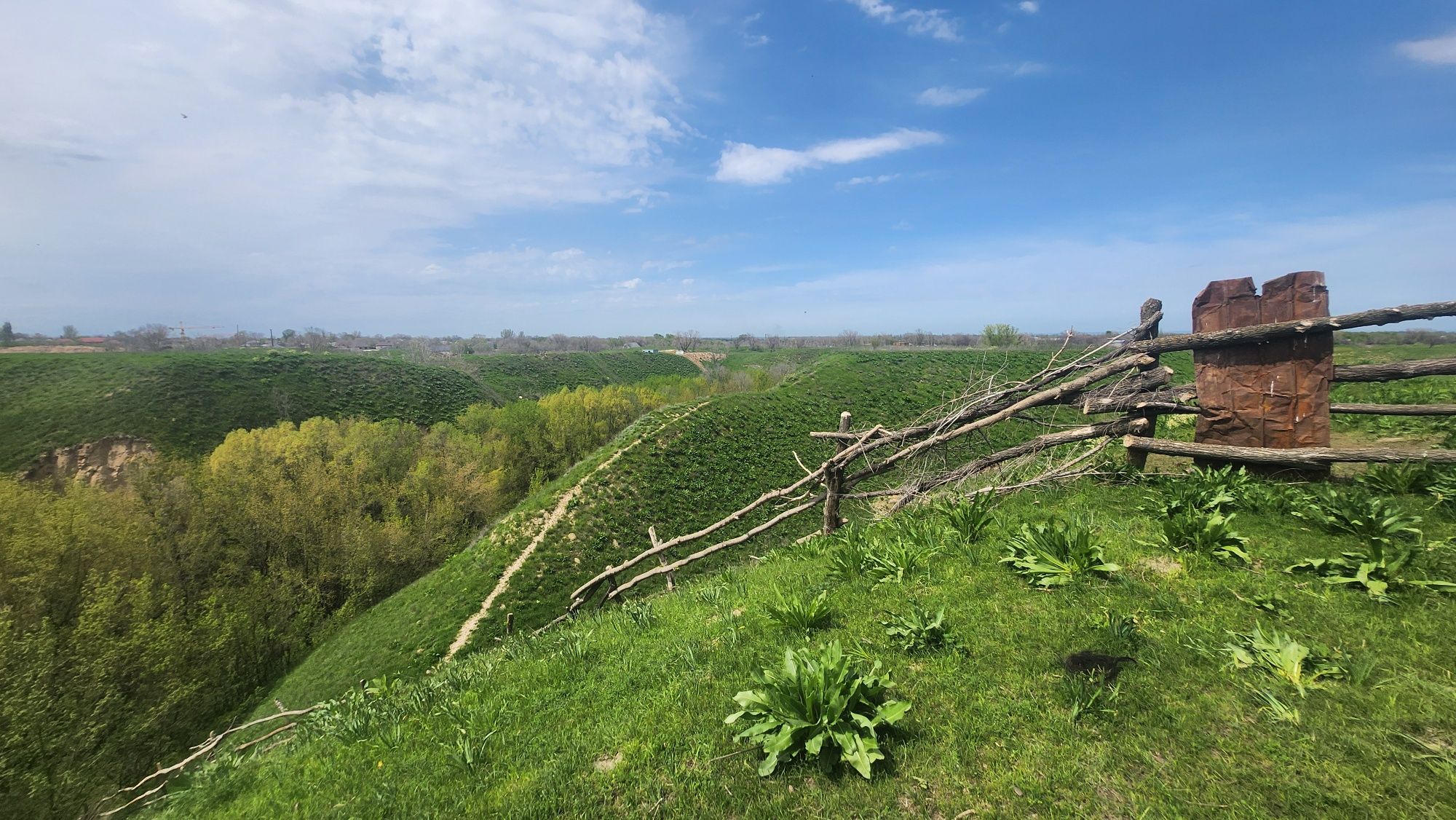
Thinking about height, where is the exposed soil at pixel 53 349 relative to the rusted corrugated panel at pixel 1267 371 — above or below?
above

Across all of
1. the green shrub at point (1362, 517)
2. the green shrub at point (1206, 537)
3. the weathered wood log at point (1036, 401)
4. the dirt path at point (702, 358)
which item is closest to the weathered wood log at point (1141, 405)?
the weathered wood log at point (1036, 401)

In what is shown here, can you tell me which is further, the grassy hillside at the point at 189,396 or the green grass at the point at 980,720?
the grassy hillside at the point at 189,396

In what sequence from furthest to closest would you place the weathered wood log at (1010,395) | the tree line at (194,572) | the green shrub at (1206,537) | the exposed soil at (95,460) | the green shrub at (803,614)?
the exposed soil at (95,460), the tree line at (194,572), the weathered wood log at (1010,395), the green shrub at (803,614), the green shrub at (1206,537)

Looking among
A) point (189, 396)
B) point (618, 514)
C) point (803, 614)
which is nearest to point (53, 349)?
point (189, 396)

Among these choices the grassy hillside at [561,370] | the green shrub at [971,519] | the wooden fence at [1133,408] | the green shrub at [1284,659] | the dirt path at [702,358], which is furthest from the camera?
the dirt path at [702,358]

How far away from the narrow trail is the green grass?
1469cm

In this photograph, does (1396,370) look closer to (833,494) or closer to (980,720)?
(833,494)

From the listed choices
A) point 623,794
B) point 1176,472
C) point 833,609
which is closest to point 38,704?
point 623,794

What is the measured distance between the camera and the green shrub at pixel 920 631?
13.2ft

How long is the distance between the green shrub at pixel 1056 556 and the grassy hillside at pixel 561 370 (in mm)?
67637

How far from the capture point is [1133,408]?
→ 6.70m

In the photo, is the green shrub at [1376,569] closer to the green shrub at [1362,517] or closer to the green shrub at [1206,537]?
the green shrub at [1362,517]

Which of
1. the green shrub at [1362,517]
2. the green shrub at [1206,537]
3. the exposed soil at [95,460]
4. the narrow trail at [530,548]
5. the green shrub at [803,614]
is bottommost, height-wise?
the narrow trail at [530,548]

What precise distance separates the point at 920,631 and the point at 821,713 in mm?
1362
